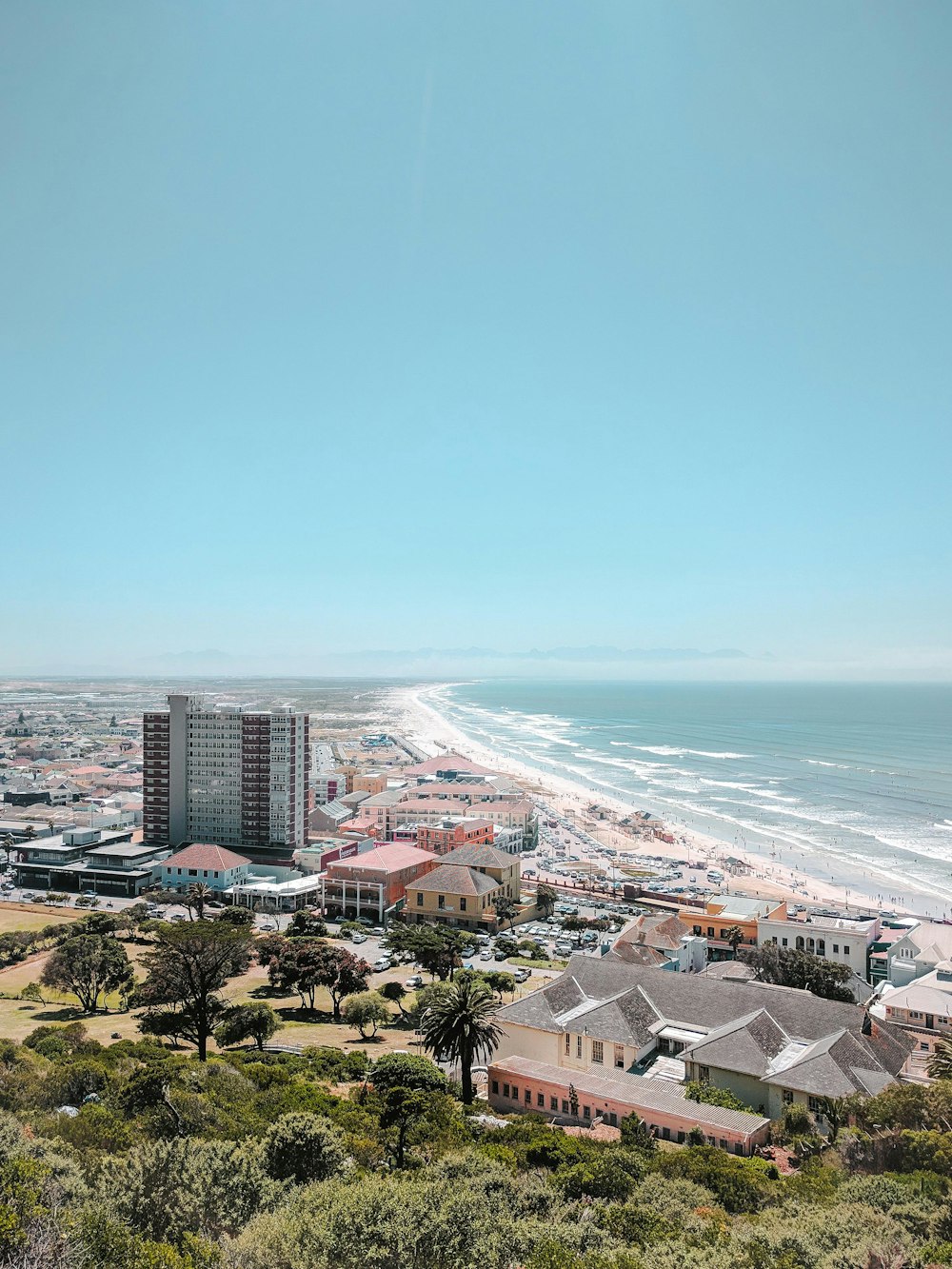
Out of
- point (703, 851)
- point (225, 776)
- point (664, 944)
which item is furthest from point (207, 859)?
point (703, 851)

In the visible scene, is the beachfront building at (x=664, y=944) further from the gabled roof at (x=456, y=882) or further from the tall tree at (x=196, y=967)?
the tall tree at (x=196, y=967)

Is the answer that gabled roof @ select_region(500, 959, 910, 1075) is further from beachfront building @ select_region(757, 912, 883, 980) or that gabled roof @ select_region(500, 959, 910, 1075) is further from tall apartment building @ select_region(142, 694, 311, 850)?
tall apartment building @ select_region(142, 694, 311, 850)

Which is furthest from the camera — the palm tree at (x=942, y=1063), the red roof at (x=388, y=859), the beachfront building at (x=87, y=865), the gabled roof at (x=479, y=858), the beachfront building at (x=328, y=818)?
the beachfront building at (x=328, y=818)

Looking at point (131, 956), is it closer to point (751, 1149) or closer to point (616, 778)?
point (751, 1149)

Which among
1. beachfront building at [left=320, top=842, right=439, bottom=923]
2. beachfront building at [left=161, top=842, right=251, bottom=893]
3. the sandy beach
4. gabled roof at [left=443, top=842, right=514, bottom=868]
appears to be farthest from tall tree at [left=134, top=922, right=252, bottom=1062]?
the sandy beach

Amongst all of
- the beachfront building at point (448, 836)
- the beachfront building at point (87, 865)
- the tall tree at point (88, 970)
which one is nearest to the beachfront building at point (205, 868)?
the beachfront building at point (87, 865)

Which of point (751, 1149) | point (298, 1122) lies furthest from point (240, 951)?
point (751, 1149)

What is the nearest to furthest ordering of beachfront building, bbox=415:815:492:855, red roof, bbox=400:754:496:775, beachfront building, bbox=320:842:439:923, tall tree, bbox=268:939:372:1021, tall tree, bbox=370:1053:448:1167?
tall tree, bbox=370:1053:448:1167, tall tree, bbox=268:939:372:1021, beachfront building, bbox=320:842:439:923, beachfront building, bbox=415:815:492:855, red roof, bbox=400:754:496:775
